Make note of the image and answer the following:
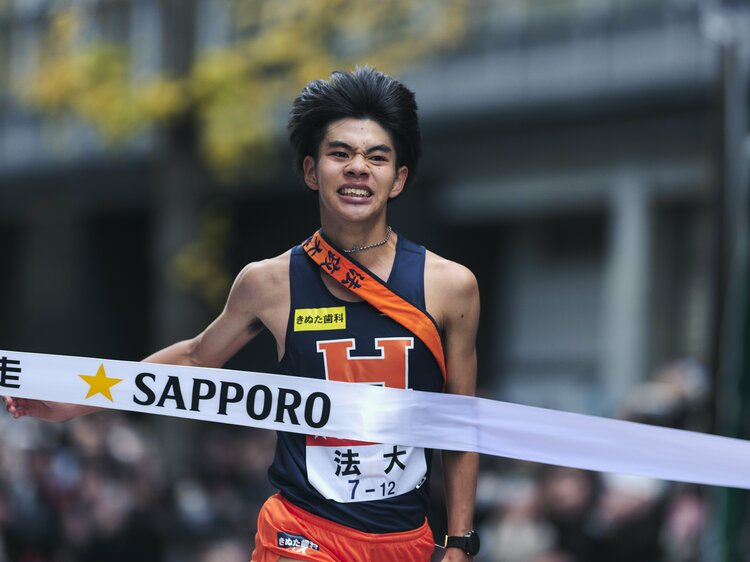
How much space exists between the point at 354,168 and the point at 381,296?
0.38 meters

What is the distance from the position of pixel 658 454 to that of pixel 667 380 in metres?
7.75

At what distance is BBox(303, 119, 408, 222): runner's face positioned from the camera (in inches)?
166

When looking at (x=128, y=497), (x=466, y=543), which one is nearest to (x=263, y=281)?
(x=466, y=543)

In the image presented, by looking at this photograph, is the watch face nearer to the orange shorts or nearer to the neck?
the orange shorts

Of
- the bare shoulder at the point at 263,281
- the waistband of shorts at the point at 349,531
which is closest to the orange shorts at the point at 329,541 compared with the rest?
the waistband of shorts at the point at 349,531

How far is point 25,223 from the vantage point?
2581cm

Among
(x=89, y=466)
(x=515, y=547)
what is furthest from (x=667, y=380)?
(x=89, y=466)

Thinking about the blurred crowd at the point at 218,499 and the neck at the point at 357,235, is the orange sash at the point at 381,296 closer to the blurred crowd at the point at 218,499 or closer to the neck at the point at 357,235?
the neck at the point at 357,235

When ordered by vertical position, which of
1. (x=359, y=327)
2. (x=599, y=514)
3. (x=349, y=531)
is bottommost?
(x=599, y=514)

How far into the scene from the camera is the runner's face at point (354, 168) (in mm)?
4207

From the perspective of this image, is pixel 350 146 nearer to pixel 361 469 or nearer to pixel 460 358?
pixel 460 358

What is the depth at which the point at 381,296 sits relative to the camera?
423cm

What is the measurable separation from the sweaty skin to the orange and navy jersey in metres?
0.05

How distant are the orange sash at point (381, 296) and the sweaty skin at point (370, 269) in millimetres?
41
